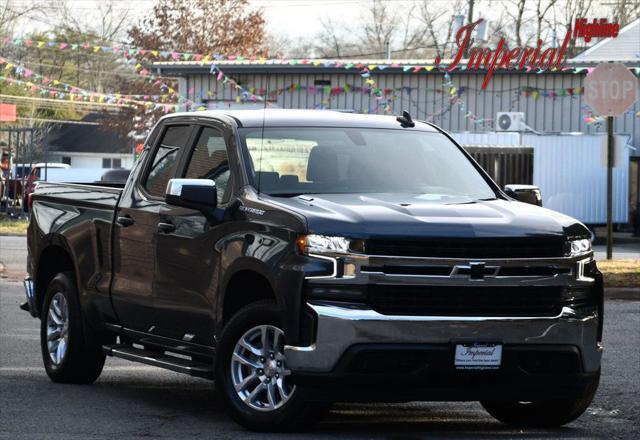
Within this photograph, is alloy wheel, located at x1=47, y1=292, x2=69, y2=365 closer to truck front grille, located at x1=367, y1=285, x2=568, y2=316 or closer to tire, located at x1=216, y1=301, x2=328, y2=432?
tire, located at x1=216, y1=301, x2=328, y2=432

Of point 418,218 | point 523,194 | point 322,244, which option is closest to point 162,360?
point 322,244

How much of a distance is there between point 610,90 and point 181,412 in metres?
15.2

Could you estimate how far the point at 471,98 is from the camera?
130 ft

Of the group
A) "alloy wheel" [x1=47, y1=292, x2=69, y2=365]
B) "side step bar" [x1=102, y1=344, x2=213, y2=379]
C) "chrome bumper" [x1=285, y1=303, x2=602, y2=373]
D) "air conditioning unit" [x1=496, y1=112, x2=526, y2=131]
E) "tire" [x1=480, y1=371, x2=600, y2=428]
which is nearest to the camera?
"chrome bumper" [x1=285, y1=303, x2=602, y2=373]

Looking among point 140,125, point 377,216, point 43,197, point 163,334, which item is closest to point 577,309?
point 377,216

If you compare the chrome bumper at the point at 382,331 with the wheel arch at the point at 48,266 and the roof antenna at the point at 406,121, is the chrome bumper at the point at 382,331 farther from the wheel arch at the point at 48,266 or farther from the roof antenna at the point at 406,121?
the wheel arch at the point at 48,266

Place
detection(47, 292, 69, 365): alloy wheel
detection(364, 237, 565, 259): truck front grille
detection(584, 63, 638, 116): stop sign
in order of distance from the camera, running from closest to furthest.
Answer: detection(364, 237, 565, 259): truck front grille < detection(47, 292, 69, 365): alloy wheel < detection(584, 63, 638, 116): stop sign

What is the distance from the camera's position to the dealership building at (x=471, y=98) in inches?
1415

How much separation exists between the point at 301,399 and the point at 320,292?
0.60 metres

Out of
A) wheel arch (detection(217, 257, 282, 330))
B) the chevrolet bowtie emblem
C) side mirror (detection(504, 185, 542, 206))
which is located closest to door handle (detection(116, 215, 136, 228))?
wheel arch (detection(217, 257, 282, 330))

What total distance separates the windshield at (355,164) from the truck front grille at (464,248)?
91 cm

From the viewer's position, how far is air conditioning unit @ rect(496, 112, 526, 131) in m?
37.0

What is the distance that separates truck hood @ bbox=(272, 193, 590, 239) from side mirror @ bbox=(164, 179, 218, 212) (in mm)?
426

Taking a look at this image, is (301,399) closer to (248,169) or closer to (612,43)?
(248,169)
